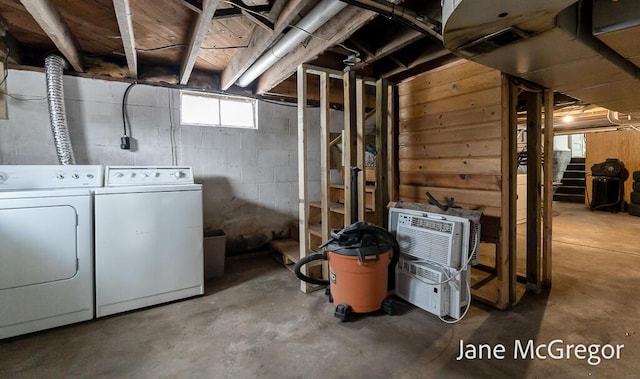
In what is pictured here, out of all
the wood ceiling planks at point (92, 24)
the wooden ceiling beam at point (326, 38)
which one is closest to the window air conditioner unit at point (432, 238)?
the wooden ceiling beam at point (326, 38)

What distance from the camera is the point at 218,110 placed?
340 centimetres

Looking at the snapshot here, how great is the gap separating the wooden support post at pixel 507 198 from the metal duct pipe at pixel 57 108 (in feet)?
11.3

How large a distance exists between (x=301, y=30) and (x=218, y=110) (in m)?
1.82

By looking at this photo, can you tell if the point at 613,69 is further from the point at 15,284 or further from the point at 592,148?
the point at 592,148

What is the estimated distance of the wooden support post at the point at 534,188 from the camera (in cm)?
240

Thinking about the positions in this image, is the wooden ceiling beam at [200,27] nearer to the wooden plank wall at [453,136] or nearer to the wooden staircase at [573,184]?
the wooden plank wall at [453,136]

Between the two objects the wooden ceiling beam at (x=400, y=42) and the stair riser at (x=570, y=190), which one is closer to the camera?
the wooden ceiling beam at (x=400, y=42)

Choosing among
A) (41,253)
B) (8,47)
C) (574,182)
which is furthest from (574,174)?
(8,47)

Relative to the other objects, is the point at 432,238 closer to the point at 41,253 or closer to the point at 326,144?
the point at 326,144

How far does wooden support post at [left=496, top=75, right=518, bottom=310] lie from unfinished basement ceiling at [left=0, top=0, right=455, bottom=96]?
67 centimetres

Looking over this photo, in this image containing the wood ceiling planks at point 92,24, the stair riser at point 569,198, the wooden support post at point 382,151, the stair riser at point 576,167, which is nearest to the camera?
the wood ceiling planks at point 92,24

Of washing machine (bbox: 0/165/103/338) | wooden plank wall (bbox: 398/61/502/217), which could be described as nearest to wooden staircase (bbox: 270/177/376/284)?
wooden plank wall (bbox: 398/61/502/217)

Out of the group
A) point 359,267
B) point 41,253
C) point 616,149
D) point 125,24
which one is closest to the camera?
point 125,24

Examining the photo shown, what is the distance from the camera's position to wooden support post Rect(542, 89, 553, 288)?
2.40 metres
